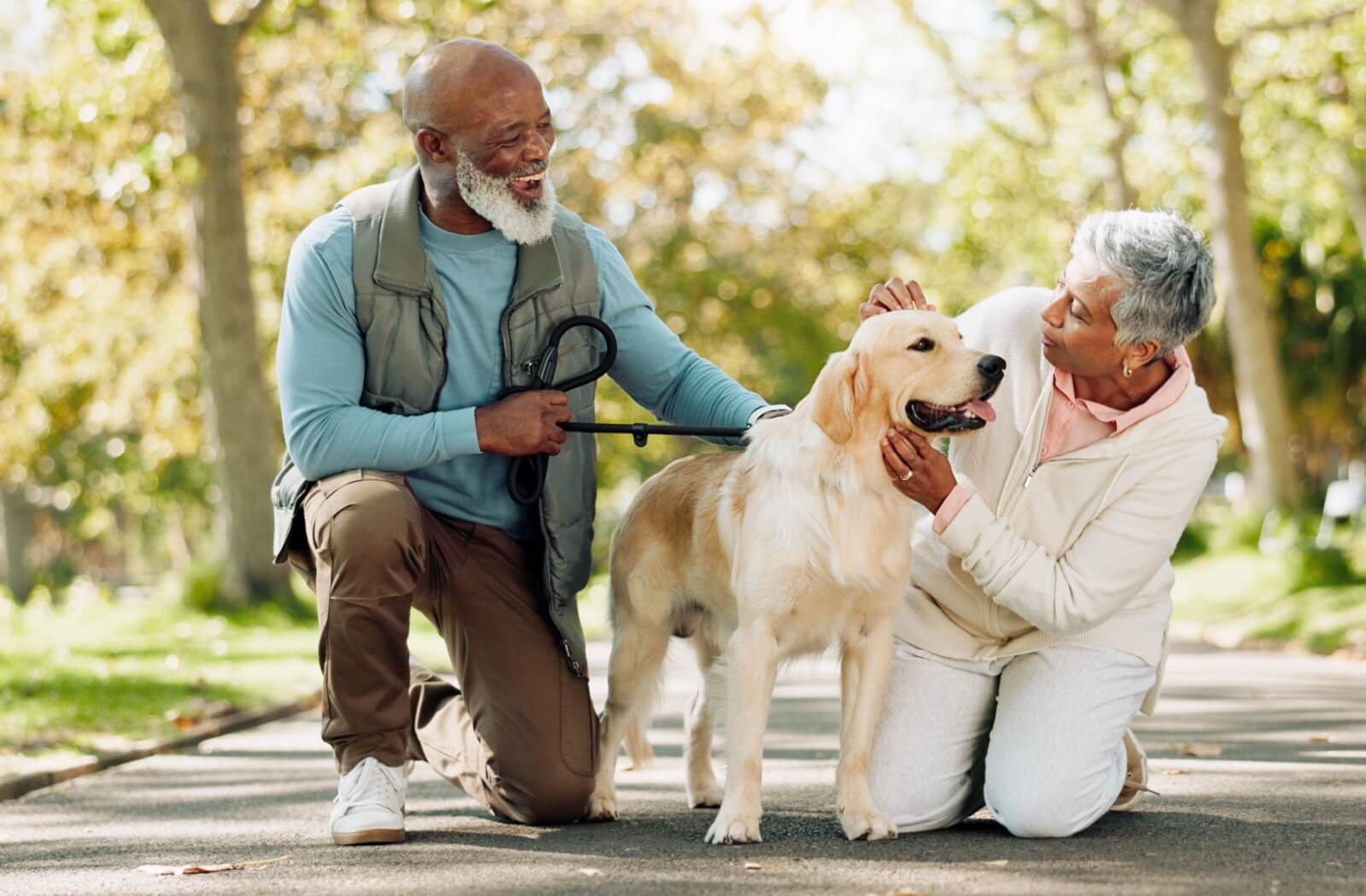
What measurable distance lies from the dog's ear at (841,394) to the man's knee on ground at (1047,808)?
106 centimetres

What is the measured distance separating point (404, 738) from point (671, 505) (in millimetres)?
1034

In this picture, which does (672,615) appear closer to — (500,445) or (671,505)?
(671,505)

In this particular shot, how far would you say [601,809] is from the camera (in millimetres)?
4973

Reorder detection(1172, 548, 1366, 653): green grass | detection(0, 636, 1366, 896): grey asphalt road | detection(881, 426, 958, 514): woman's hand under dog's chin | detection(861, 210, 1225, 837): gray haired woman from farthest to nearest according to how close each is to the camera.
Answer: detection(1172, 548, 1366, 653): green grass, detection(861, 210, 1225, 837): gray haired woman, detection(881, 426, 958, 514): woman's hand under dog's chin, detection(0, 636, 1366, 896): grey asphalt road

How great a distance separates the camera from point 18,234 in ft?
64.2

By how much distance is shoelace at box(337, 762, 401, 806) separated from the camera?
450 centimetres

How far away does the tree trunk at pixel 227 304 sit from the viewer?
1438 centimetres

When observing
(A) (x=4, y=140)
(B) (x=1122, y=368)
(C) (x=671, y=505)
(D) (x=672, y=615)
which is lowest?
(D) (x=672, y=615)

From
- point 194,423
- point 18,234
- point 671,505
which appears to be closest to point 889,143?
point 194,423

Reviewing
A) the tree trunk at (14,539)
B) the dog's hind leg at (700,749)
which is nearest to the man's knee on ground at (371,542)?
the dog's hind leg at (700,749)

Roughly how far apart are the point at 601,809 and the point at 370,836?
2.57 ft

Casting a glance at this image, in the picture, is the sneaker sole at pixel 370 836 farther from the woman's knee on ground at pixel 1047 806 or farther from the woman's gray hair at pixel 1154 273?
the woman's gray hair at pixel 1154 273

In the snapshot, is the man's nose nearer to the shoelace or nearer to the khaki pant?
the khaki pant

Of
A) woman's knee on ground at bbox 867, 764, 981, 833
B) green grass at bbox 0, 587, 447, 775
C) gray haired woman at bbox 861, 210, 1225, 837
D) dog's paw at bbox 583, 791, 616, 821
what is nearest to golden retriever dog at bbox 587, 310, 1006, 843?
gray haired woman at bbox 861, 210, 1225, 837
